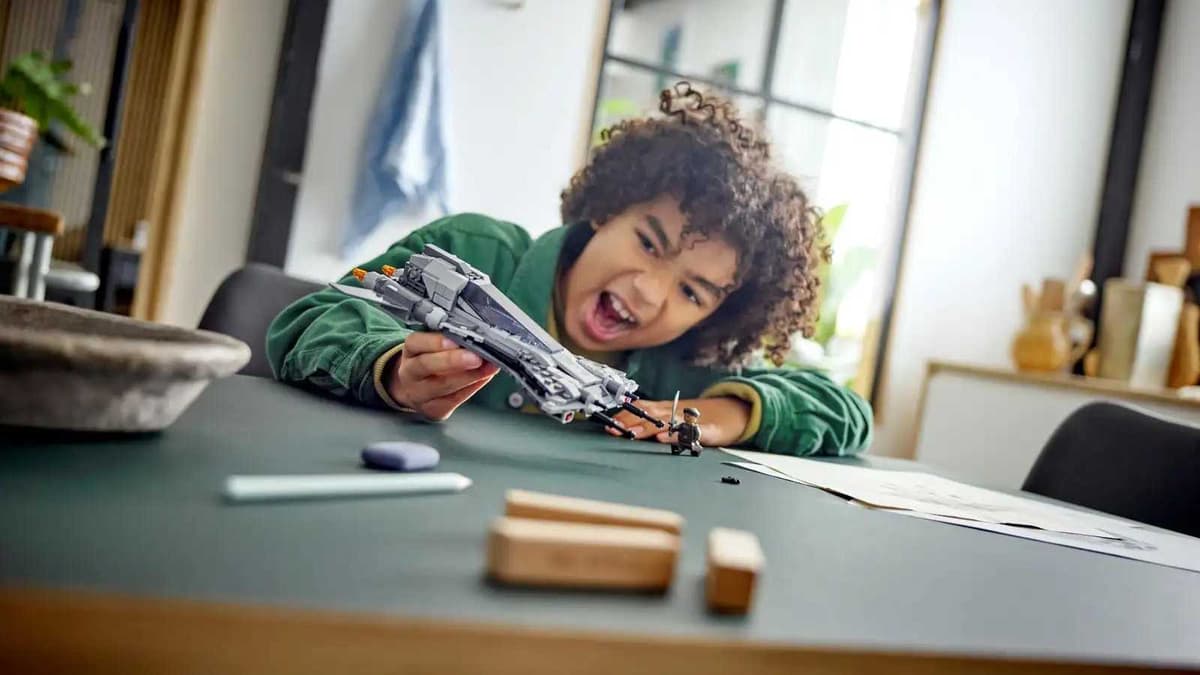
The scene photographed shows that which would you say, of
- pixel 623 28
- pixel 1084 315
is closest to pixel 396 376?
pixel 623 28

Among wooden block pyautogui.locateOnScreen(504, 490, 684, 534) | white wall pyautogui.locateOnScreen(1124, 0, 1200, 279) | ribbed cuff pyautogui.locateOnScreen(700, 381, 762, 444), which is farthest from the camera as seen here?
white wall pyautogui.locateOnScreen(1124, 0, 1200, 279)

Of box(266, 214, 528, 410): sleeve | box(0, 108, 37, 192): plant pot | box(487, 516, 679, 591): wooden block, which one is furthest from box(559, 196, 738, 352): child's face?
box(0, 108, 37, 192): plant pot

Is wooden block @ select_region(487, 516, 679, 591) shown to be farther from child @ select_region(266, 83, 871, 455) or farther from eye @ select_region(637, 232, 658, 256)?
eye @ select_region(637, 232, 658, 256)

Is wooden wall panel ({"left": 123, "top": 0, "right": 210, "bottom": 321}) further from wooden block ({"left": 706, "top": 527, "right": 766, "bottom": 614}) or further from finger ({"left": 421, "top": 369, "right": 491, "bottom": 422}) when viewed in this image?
wooden block ({"left": 706, "top": 527, "right": 766, "bottom": 614})

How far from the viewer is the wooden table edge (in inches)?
9.7

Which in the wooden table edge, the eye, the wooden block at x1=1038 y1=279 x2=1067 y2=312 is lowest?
the wooden table edge

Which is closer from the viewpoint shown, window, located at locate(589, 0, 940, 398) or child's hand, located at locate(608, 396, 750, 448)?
child's hand, located at locate(608, 396, 750, 448)

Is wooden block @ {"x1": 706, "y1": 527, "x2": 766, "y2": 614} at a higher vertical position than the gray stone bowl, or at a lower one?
lower

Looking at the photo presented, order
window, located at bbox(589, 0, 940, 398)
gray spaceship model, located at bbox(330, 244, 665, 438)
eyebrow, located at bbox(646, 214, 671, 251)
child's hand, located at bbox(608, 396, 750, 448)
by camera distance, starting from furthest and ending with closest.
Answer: window, located at bbox(589, 0, 940, 398) → eyebrow, located at bbox(646, 214, 671, 251) → child's hand, located at bbox(608, 396, 750, 448) → gray spaceship model, located at bbox(330, 244, 665, 438)

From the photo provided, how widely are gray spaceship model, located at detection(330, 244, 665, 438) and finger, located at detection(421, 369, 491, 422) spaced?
0.07m

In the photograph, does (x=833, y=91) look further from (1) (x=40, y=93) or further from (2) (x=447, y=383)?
(2) (x=447, y=383)

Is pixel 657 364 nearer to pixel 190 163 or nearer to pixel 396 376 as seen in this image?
pixel 396 376

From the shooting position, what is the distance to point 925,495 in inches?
31.1

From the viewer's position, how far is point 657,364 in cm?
123
